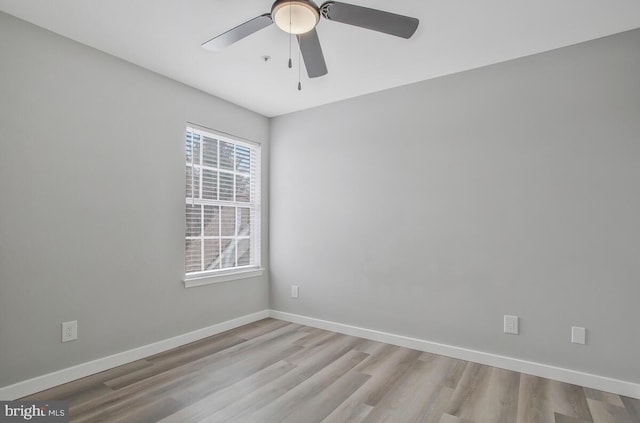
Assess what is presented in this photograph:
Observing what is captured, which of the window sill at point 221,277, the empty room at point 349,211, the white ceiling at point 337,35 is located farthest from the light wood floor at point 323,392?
the white ceiling at point 337,35

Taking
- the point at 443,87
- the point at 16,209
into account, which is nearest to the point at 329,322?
the point at 443,87

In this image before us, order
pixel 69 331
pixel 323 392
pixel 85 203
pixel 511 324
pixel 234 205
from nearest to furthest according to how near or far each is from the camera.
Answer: pixel 323 392, pixel 69 331, pixel 85 203, pixel 511 324, pixel 234 205

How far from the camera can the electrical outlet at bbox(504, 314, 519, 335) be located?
2.71 m

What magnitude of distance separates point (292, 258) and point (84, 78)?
8.43 ft

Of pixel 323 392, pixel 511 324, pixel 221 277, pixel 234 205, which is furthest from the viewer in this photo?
pixel 234 205

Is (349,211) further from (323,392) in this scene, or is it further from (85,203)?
(85,203)

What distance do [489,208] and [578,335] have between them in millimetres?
1094

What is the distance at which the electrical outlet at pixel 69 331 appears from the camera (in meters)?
2.44

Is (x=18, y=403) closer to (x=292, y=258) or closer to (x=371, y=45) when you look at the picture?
(x=292, y=258)

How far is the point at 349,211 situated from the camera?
11.9ft

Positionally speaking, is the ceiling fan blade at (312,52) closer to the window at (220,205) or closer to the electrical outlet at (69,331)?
the window at (220,205)

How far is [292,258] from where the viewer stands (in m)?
4.04

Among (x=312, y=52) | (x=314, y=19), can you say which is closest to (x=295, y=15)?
(x=314, y=19)

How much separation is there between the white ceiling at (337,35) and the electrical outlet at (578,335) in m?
2.09
